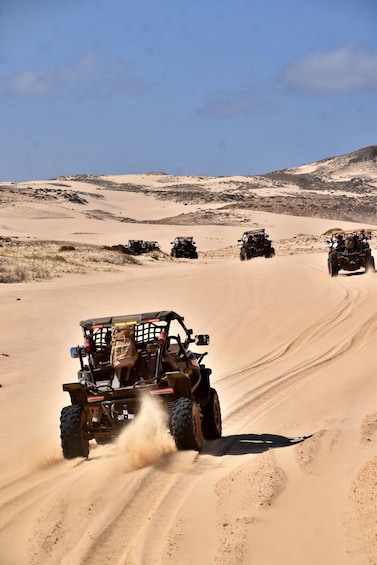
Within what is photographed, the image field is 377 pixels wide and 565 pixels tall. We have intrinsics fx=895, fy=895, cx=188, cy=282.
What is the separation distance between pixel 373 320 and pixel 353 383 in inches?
290

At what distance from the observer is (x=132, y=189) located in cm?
15625

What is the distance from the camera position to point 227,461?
350 inches

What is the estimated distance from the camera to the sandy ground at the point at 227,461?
6.11 m

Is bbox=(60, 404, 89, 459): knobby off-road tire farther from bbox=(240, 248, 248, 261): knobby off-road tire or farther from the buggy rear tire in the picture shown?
bbox=(240, 248, 248, 261): knobby off-road tire

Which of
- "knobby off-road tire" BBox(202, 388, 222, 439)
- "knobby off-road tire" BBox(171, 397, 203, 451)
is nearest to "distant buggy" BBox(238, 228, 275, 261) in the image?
"knobby off-road tire" BBox(202, 388, 222, 439)

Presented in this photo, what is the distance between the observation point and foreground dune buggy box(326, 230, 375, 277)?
32.1m

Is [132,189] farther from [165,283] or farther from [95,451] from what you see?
[95,451]

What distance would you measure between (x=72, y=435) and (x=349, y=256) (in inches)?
958

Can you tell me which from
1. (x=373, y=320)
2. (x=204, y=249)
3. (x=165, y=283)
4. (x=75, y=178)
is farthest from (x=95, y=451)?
(x=75, y=178)

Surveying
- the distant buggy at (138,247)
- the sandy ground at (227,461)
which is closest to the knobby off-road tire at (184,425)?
the sandy ground at (227,461)

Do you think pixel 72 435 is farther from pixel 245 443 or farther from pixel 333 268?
pixel 333 268

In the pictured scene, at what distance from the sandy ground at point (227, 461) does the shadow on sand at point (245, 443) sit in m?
0.02

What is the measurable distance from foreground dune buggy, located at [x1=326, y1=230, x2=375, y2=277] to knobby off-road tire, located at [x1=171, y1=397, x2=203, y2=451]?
23.5m

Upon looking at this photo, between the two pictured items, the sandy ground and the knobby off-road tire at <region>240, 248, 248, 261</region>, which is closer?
the sandy ground
